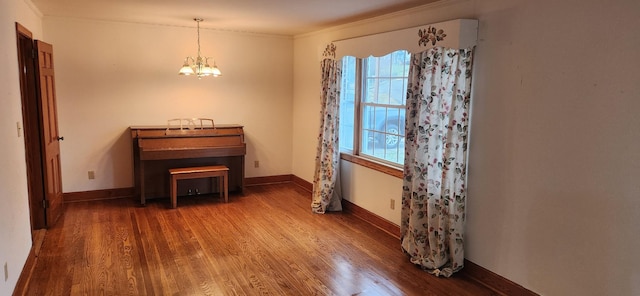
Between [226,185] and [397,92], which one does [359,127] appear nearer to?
[397,92]

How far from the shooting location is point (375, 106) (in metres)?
4.34

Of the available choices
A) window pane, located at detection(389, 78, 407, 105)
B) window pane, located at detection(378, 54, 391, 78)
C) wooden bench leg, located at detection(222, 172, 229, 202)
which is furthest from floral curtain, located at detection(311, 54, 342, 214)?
wooden bench leg, located at detection(222, 172, 229, 202)

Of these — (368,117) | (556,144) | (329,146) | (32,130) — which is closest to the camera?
(556,144)

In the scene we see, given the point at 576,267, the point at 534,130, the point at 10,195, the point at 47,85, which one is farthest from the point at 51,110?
the point at 576,267

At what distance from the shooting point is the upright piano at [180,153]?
191 inches

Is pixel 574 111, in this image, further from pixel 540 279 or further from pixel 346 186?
pixel 346 186

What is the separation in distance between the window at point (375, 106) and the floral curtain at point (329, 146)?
0.15 m

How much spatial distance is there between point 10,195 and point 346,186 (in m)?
3.11

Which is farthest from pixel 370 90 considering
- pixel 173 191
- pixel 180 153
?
pixel 173 191

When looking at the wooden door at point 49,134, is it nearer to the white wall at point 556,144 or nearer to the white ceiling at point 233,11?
the white ceiling at point 233,11

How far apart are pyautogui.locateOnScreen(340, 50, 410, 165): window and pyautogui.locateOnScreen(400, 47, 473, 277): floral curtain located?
52cm

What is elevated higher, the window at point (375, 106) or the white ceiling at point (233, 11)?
the white ceiling at point (233, 11)

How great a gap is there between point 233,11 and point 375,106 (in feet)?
5.56

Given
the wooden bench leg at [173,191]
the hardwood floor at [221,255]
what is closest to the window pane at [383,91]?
the hardwood floor at [221,255]
